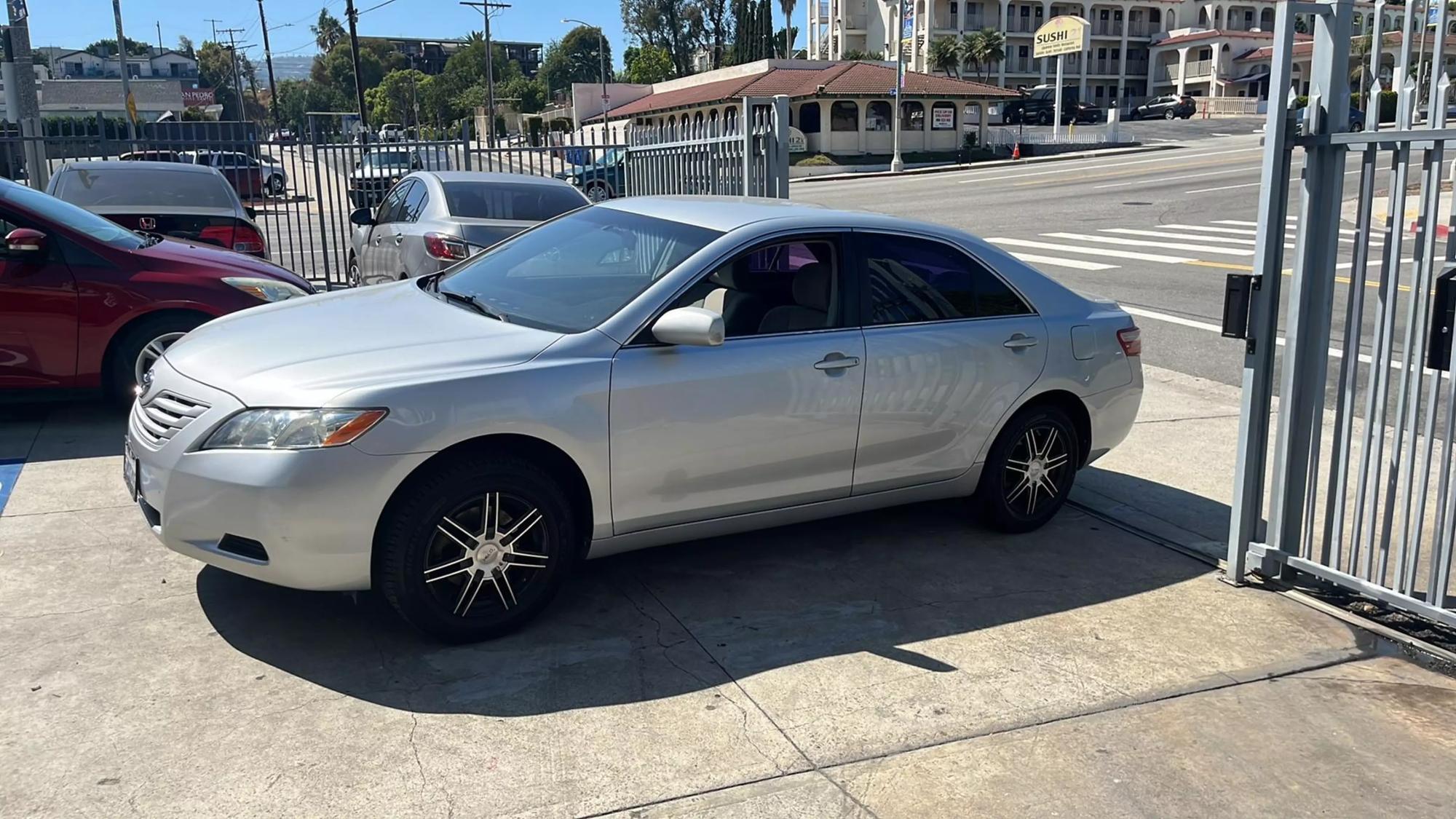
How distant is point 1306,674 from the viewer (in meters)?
4.38

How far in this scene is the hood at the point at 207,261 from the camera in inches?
287

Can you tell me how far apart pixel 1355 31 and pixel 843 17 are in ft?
301

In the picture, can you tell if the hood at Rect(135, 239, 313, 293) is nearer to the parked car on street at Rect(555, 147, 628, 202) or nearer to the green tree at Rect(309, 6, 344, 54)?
the parked car on street at Rect(555, 147, 628, 202)

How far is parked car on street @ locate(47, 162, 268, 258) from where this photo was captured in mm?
10484

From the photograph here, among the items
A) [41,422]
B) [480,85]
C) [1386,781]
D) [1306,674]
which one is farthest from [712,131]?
[480,85]

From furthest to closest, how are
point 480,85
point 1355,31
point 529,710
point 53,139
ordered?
point 480,85
point 53,139
point 1355,31
point 529,710

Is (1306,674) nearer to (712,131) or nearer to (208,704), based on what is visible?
(208,704)

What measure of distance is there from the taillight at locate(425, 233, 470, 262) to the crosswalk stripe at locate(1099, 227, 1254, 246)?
45.3ft

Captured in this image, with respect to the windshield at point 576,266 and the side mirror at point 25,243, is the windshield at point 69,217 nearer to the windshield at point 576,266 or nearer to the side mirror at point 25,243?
the side mirror at point 25,243

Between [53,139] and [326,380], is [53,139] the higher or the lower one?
the higher one

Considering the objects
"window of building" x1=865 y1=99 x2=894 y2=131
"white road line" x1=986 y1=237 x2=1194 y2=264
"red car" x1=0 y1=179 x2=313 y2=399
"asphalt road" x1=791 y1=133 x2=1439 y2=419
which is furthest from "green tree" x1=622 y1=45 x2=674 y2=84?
"red car" x1=0 y1=179 x2=313 y2=399

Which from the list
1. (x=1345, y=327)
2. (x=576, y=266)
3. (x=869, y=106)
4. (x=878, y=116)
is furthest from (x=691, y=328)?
(x=878, y=116)

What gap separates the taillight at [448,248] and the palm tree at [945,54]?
241 ft

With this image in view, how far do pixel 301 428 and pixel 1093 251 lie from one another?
53.2 feet
